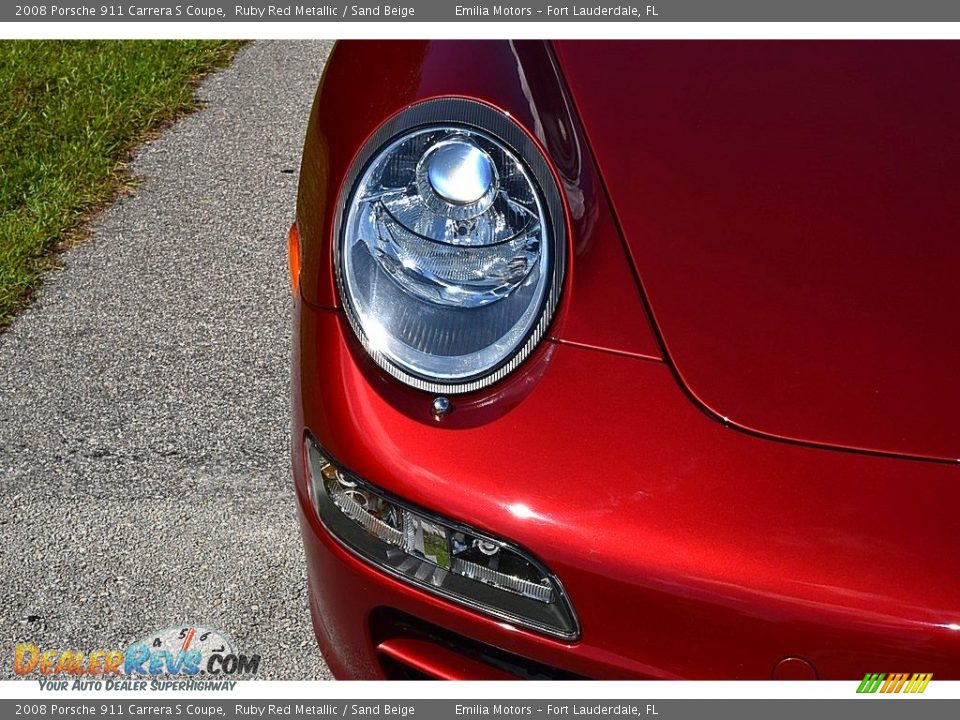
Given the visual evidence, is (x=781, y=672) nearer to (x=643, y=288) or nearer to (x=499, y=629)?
(x=499, y=629)

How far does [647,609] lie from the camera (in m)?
1.19

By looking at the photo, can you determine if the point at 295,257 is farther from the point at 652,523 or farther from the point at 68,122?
the point at 68,122

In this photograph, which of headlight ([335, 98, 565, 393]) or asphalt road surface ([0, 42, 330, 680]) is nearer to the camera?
headlight ([335, 98, 565, 393])

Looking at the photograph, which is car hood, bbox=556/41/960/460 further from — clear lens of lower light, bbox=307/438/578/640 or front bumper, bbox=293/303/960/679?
clear lens of lower light, bbox=307/438/578/640

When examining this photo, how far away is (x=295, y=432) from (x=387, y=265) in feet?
0.88

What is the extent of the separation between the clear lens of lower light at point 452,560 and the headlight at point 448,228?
0.22 m

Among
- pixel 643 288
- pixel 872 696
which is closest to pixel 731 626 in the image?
pixel 872 696

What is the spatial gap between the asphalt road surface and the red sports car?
0.62 m

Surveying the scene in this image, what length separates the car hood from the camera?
1.29m

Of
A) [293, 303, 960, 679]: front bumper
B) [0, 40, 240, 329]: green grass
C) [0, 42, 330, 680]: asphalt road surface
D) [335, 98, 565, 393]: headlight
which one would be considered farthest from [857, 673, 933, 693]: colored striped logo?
[0, 40, 240, 329]: green grass

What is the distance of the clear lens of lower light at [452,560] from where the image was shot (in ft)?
4.09

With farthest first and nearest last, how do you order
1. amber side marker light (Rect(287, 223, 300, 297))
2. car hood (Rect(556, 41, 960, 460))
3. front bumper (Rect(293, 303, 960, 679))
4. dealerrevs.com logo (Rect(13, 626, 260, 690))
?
1. dealerrevs.com logo (Rect(13, 626, 260, 690))
2. amber side marker light (Rect(287, 223, 300, 297))
3. car hood (Rect(556, 41, 960, 460))
4. front bumper (Rect(293, 303, 960, 679))

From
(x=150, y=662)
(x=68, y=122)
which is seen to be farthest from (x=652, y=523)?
(x=68, y=122)

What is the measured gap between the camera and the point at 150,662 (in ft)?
6.23
